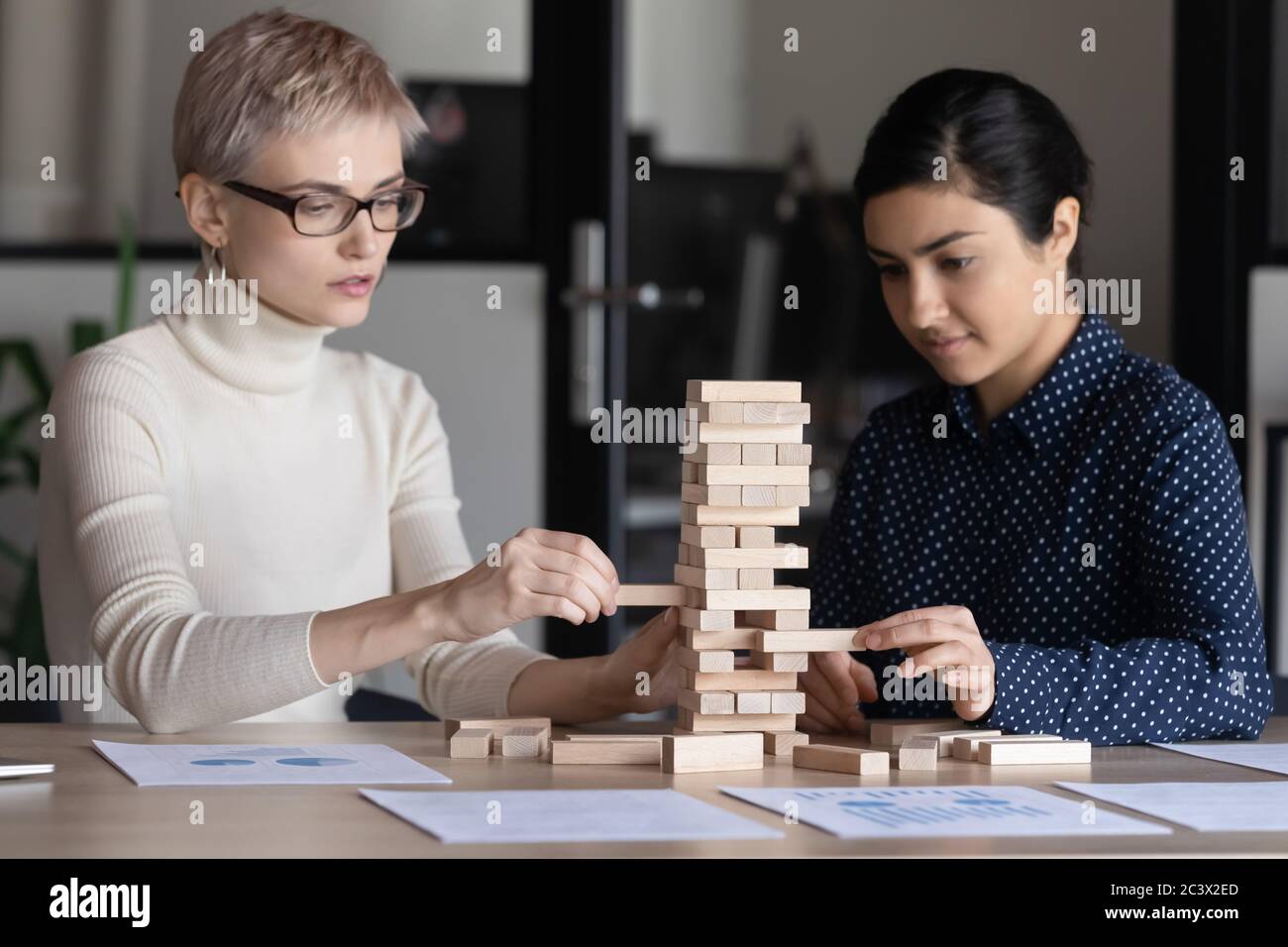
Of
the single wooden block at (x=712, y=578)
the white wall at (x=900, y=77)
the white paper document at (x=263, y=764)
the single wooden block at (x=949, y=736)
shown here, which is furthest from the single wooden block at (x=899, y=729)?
the white wall at (x=900, y=77)

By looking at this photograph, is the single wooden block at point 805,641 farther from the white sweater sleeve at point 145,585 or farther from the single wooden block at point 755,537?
the white sweater sleeve at point 145,585

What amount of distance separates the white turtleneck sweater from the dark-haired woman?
0.55 m

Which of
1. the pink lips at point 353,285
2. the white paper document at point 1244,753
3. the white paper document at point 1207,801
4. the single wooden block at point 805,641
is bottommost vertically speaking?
the white paper document at point 1244,753

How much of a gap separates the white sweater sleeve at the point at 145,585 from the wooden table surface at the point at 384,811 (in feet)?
0.15

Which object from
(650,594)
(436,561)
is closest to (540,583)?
(650,594)

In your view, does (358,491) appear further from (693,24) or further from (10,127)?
(693,24)

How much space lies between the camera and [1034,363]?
6.79 ft

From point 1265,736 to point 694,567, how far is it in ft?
2.34

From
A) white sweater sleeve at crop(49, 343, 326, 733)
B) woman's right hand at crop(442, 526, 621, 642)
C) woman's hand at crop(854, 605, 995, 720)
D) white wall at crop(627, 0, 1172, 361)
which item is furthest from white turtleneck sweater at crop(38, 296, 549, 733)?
white wall at crop(627, 0, 1172, 361)

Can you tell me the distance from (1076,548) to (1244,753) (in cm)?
42

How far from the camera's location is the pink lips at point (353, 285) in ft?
6.55

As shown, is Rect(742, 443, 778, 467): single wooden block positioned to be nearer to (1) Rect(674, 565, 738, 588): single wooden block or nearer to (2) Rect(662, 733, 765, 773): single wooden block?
(1) Rect(674, 565, 738, 588): single wooden block

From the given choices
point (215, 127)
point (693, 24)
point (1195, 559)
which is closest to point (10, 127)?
point (215, 127)

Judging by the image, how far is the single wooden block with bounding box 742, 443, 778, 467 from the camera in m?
1.49
